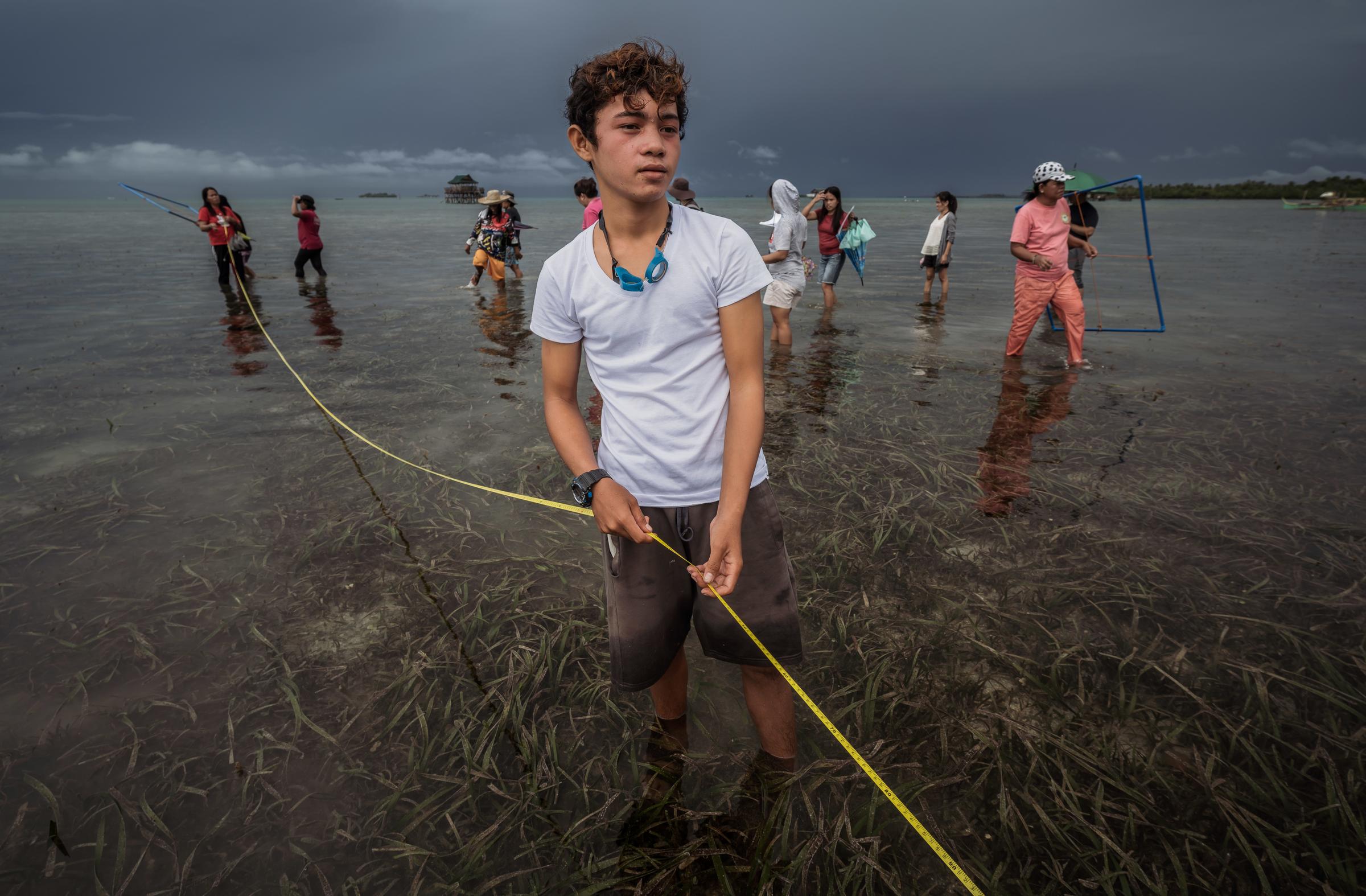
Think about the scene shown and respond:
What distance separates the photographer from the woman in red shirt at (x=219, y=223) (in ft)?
40.7

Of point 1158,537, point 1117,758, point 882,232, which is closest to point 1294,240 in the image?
point 882,232

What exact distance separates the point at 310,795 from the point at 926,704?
7.91ft

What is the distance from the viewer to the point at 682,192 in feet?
27.5

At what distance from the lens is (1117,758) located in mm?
2445

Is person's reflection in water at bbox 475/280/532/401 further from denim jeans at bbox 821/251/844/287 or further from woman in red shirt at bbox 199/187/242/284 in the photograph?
denim jeans at bbox 821/251/844/287

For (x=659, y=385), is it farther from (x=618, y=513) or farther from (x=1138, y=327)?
(x=1138, y=327)

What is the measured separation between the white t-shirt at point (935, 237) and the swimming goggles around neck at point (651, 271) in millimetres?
11081

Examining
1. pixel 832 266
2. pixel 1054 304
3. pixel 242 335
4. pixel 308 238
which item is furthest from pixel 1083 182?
pixel 308 238

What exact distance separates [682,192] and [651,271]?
722 centimetres

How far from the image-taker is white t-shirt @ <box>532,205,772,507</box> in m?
1.75

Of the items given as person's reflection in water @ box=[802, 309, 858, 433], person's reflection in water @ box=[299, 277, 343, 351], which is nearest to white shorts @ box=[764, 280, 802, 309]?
person's reflection in water @ box=[802, 309, 858, 433]

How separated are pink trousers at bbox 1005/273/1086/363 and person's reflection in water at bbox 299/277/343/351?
8765 mm

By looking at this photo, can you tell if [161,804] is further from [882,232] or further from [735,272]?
[882,232]

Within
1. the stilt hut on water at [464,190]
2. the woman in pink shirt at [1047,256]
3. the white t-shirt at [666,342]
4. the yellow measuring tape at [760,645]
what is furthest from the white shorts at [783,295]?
the stilt hut on water at [464,190]
